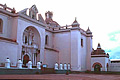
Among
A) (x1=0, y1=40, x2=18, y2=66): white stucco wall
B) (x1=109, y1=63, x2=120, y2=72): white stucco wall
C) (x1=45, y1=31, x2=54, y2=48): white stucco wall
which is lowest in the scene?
(x1=109, y1=63, x2=120, y2=72): white stucco wall

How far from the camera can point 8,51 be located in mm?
20234

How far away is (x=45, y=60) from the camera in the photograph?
27453 mm

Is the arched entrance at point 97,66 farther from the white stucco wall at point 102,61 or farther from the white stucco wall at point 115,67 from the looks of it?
the white stucco wall at point 115,67

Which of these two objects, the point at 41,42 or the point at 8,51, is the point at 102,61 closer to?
the point at 41,42

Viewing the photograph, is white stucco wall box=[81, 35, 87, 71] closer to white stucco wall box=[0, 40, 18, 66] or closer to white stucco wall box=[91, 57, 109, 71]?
white stucco wall box=[91, 57, 109, 71]

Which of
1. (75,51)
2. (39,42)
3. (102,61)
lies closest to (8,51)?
(39,42)

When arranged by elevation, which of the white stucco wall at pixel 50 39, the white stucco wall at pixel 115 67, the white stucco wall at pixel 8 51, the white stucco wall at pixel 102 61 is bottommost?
the white stucco wall at pixel 115 67

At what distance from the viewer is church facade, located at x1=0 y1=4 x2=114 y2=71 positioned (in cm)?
2189

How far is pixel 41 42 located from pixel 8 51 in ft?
25.2

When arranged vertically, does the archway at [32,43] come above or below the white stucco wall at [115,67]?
above

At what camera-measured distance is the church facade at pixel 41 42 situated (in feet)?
71.8

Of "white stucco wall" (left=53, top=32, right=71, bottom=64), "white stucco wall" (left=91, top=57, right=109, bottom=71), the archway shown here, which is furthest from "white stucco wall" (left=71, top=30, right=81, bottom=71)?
the archway

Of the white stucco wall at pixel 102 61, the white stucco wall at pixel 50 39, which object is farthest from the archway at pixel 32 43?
the white stucco wall at pixel 102 61

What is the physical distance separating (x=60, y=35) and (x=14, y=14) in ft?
36.5
